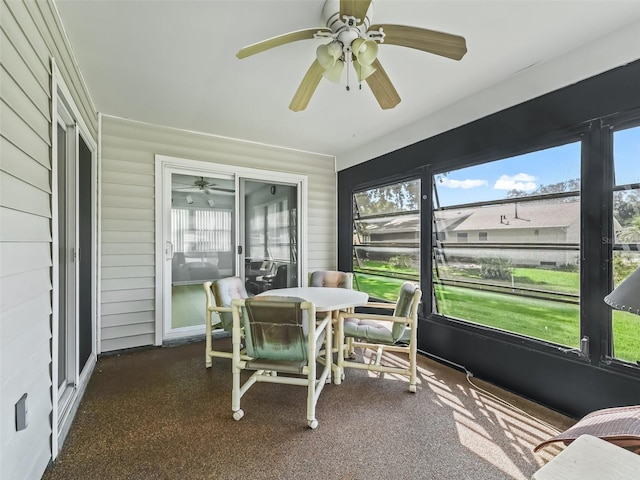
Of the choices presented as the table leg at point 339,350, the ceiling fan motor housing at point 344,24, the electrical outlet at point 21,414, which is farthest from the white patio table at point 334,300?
the ceiling fan motor housing at point 344,24

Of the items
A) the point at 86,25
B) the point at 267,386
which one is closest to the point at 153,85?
the point at 86,25

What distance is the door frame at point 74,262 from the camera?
5.58ft

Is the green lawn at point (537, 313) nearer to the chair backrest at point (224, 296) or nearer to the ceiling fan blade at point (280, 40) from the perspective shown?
the chair backrest at point (224, 296)

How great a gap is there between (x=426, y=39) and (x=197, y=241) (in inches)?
131

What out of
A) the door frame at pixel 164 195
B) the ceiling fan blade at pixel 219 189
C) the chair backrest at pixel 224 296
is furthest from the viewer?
the ceiling fan blade at pixel 219 189

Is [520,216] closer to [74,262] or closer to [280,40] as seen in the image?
[280,40]

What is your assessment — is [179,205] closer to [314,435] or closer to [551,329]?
[314,435]

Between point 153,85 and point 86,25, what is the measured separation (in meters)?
0.72

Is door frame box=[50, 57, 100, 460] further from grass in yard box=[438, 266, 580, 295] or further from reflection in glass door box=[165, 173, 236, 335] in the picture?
grass in yard box=[438, 266, 580, 295]

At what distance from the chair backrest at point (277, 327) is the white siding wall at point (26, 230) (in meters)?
1.05

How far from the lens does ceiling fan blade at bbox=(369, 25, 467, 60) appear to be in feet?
5.20

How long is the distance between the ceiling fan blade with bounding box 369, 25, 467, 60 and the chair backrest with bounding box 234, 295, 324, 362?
1707mm

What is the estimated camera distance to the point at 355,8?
61.7 inches

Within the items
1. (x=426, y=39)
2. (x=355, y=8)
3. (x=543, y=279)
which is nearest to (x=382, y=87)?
(x=426, y=39)
